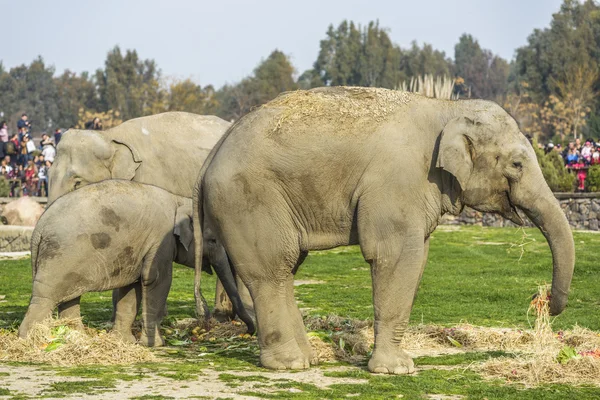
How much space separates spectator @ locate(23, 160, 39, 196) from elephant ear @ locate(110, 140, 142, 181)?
64.3 ft

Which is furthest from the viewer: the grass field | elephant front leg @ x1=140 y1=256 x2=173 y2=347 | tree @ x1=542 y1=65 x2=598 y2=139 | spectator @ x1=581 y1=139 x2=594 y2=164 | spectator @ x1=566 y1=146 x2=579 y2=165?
tree @ x1=542 y1=65 x2=598 y2=139

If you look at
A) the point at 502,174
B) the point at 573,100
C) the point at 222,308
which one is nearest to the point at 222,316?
the point at 222,308

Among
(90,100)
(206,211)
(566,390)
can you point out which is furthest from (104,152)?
(90,100)

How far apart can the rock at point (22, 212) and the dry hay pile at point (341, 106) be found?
2088cm

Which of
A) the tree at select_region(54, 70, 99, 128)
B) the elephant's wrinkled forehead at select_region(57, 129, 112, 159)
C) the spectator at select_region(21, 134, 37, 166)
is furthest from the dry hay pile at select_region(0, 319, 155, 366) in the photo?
the tree at select_region(54, 70, 99, 128)

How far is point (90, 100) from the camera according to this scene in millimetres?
99250

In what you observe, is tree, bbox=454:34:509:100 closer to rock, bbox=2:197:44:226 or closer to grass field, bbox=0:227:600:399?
rock, bbox=2:197:44:226

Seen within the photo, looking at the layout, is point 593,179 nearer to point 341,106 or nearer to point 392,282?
point 341,106

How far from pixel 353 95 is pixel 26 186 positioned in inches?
1033

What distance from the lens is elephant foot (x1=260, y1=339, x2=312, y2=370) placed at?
32.1 ft

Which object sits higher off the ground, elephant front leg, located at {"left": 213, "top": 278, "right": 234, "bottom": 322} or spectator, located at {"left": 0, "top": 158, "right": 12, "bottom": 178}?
spectator, located at {"left": 0, "top": 158, "right": 12, "bottom": 178}

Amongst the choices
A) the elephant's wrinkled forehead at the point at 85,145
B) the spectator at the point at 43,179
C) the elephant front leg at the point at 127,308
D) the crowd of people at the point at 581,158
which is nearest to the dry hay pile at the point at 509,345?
the elephant front leg at the point at 127,308

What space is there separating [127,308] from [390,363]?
3.46 metres

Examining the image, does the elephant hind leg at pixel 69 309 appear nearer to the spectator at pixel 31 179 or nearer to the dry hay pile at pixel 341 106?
the dry hay pile at pixel 341 106
